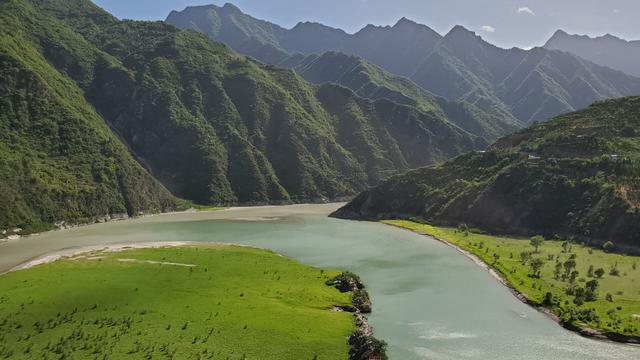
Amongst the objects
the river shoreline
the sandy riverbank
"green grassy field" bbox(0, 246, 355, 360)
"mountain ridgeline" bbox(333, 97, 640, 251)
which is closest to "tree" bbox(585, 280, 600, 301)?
the river shoreline

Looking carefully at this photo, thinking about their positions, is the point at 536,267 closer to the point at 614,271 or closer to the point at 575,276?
the point at 575,276

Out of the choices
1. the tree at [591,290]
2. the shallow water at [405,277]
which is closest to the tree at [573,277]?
the tree at [591,290]

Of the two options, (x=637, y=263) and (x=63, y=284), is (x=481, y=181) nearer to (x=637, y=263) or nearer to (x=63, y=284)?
(x=637, y=263)

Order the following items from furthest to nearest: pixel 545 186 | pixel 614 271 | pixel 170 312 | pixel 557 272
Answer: pixel 545 186 < pixel 614 271 < pixel 557 272 < pixel 170 312

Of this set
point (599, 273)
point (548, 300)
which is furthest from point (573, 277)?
point (548, 300)

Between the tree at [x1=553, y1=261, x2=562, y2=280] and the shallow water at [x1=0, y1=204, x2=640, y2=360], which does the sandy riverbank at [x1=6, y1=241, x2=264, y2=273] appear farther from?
the tree at [x1=553, y1=261, x2=562, y2=280]

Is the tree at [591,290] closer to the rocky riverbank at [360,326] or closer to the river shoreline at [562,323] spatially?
the river shoreline at [562,323]
